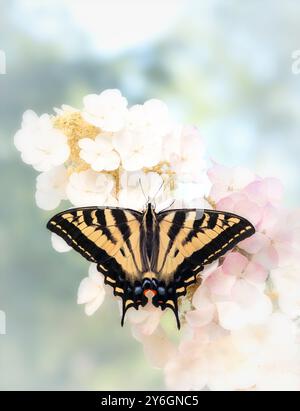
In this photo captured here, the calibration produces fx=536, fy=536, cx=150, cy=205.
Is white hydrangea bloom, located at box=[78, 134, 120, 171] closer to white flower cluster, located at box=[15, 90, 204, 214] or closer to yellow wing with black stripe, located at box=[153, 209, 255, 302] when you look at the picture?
white flower cluster, located at box=[15, 90, 204, 214]

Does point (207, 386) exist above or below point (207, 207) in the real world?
below

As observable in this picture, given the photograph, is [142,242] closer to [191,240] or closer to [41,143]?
[191,240]

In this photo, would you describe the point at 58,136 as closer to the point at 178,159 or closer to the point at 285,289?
the point at 178,159

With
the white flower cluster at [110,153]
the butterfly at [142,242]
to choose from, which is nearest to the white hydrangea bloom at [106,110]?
the white flower cluster at [110,153]

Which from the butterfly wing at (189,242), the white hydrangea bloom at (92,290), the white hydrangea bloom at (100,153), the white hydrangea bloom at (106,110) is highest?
the white hydrangea bloom at (106,110)

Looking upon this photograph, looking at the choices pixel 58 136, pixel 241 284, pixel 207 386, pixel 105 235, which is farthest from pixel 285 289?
pixel 58 136

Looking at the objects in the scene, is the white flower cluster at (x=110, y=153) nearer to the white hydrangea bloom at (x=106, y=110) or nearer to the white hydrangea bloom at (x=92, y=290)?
the white hydrangea bloom at (x=106, y=110)
